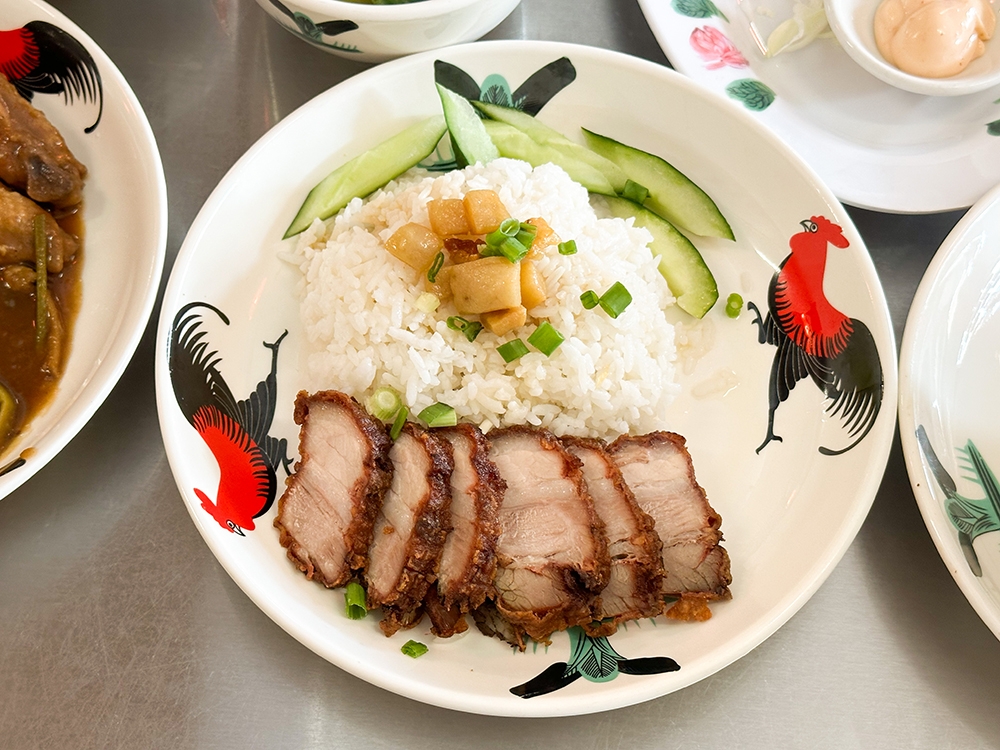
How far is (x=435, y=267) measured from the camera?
7.41 feet

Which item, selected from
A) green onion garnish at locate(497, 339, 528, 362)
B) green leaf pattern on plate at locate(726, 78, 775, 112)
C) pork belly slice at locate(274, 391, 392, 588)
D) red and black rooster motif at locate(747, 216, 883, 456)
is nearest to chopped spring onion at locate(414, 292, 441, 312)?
green onion garnish at locate(497, 339, 528, 362)

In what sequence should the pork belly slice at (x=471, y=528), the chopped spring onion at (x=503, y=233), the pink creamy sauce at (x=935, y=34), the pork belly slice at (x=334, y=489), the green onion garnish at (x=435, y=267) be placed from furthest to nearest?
1. the pink creamy sauce at (x=935, y=34)
2. the green onion garnish at (x=435, y=267)
3. the chopped spring onion at (x=503, y=233)
4. the pork belly slice at (x=334, y=489)
5. the pork belly slice at (x=471, y=528)

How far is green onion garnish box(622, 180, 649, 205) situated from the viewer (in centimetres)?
255

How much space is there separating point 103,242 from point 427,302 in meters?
1.09

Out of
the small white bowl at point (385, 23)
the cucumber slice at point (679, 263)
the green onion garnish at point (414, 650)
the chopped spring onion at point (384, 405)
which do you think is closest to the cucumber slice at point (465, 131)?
the small white bowl at point (385, 23)

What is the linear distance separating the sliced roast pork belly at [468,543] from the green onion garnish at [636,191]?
3.51ft

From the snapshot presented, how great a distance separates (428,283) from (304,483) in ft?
2.33

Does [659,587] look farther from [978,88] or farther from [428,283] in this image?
[978,88]

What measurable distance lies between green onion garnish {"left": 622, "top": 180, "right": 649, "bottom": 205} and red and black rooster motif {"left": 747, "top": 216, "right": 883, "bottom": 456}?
1.67ft

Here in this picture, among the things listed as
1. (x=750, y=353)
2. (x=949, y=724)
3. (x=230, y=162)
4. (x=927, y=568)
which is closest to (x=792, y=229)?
(x=750, y=353)

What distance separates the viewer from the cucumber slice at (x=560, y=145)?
258 centimetres

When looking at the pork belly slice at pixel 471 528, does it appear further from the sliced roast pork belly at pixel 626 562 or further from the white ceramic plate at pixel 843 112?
the white ceramic plate at pixel 843 112

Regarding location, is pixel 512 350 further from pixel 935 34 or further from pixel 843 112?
pixel 935 34

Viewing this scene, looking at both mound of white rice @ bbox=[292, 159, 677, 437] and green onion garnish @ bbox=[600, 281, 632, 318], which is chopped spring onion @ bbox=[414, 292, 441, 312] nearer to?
mound of white rice @ bbox=[292, 159, 677, 437]
